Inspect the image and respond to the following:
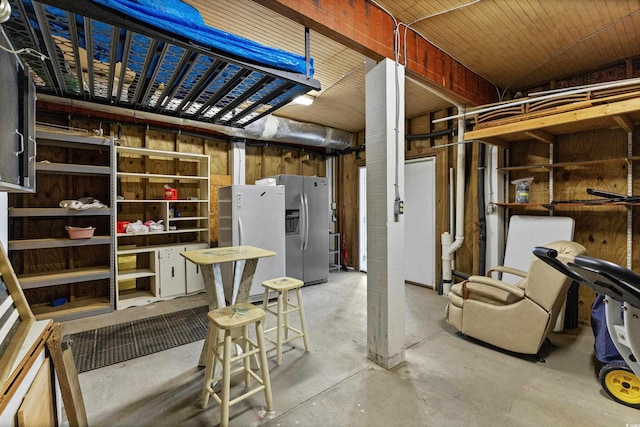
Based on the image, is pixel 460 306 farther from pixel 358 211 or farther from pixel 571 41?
pixel 358 211

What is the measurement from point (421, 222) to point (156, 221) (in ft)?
13.3

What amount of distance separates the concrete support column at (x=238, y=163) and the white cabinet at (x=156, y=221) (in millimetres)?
479

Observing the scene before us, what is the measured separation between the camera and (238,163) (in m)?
4.81

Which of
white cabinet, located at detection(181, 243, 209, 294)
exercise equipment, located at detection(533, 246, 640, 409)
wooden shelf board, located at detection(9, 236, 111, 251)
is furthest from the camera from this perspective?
white cabinet, located at detection(181, 243, 209, 294)

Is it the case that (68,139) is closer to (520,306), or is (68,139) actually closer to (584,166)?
(520,306)

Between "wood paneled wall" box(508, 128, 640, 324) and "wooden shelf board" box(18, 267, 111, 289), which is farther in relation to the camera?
"wooden shelf board" box(18, 267, 111, 289)

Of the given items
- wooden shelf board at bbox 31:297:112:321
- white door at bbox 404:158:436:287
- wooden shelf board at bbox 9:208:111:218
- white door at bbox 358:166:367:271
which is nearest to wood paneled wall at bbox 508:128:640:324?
white door at bbox 404:158:436:287

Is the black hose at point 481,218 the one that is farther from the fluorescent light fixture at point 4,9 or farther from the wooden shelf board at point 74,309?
the wooden shelf board at point 74,309

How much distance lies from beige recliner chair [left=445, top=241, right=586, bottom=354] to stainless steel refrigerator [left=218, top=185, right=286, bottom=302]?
252 centimetres

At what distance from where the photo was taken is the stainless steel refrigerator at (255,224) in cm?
394

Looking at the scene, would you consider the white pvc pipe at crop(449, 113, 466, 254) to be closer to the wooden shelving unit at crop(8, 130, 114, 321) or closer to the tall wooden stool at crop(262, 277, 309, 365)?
the tall wooden stool at crop(262, 277, 309, 365)

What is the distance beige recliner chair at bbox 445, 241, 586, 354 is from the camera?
2328mm

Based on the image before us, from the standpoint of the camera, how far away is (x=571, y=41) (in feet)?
8.80

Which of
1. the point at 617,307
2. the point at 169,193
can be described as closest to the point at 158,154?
the point at 169,193
